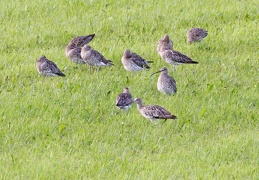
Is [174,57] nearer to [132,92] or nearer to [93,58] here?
[132,92]

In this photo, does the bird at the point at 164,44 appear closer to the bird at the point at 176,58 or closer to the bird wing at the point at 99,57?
the bird at the point at 176,58

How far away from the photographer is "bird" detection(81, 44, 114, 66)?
1665 cm

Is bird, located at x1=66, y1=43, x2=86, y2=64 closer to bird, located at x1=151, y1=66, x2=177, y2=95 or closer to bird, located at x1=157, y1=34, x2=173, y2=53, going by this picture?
bird, located at x1=157, y1=34, x2=173, y2=53

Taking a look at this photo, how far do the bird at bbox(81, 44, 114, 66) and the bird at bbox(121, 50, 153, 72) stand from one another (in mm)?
406

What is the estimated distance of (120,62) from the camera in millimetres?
17484

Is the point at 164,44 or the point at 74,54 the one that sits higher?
the point at 164,44

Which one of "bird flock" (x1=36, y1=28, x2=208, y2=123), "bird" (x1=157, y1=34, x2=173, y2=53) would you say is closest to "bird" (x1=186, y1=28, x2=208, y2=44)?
"bird flock" (x1=36, y1=28, x2=208, y2=123)

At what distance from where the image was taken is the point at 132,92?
51.2 ft

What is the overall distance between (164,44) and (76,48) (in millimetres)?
2028

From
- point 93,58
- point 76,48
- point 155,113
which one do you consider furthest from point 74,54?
point 155,113

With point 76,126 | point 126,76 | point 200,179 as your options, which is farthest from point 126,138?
point 126,76

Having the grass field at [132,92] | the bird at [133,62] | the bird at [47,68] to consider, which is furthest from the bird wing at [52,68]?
the bird at [133,62]

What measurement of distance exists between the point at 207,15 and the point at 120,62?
3779 mm

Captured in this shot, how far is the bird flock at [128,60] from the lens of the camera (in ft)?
49.4
